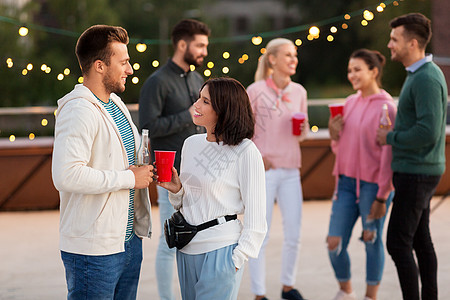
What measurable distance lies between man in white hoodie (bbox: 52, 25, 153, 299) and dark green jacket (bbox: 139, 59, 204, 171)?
3.76 ft

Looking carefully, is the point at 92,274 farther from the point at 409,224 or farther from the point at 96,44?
the point at 409,224

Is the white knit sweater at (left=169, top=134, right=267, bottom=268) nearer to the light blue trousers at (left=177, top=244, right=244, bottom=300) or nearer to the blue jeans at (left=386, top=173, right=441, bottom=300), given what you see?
the light blue trousers at (left=177, top=244, right=244, bottom=300)

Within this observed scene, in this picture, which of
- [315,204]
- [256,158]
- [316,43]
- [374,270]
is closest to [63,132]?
[256,158]

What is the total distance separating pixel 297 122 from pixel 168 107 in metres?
0.77

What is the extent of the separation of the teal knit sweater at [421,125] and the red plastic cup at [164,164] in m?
1.39

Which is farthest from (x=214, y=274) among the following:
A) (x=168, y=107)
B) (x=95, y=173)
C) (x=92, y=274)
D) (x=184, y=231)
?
(x=168, y=107)

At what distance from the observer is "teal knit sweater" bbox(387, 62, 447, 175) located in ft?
10.4

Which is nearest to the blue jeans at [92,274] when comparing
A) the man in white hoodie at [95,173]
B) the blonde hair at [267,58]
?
the man in white hoodie at [95,173]

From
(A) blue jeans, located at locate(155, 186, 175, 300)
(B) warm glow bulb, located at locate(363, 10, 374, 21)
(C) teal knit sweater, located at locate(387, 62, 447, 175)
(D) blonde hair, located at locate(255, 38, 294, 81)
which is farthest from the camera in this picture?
(D) blonde hair, located at locate(255, 38, 294, 81)

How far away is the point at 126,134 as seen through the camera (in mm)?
2418

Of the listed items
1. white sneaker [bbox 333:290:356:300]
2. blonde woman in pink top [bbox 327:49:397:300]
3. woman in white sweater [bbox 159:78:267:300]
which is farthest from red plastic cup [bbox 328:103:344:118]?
woman in white sweater [bbox 159:78:267:300]

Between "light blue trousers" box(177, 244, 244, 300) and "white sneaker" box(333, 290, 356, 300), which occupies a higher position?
"light blue trousers" box(177, 244, 244, 300)

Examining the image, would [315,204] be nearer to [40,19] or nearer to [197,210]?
[197,210]

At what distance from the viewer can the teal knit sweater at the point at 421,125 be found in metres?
3.17
